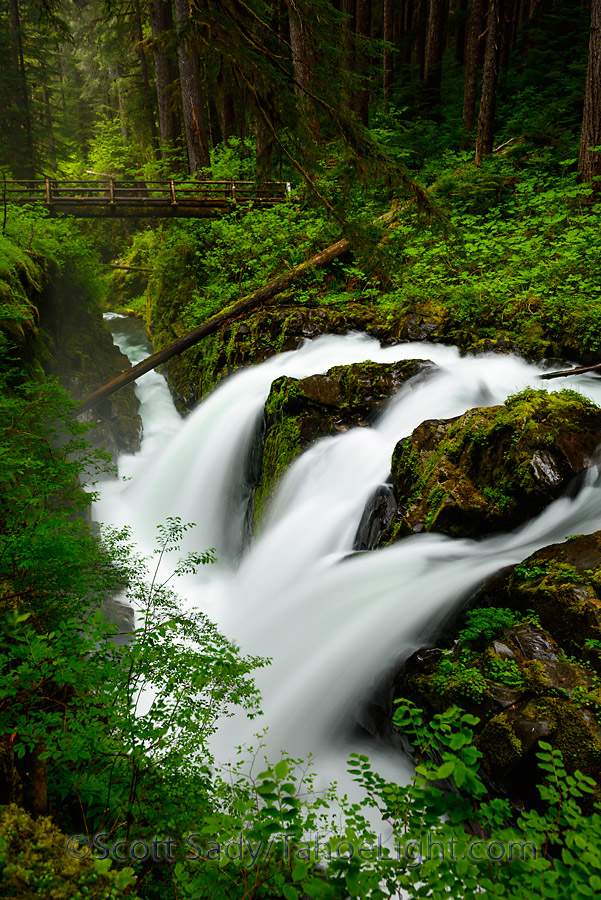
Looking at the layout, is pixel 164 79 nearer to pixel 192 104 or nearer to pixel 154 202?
pixel 192 104

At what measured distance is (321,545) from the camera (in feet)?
19.1

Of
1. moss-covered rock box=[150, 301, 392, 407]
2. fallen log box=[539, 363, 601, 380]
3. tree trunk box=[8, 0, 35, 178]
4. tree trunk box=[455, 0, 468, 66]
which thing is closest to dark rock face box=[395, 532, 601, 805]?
fallen log box=[539, 363, 601, 380]

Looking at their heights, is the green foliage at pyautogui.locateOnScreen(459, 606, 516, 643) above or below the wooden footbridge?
below

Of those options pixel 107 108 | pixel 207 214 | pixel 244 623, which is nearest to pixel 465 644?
pixel 244 623

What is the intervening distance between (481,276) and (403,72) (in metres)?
15.1

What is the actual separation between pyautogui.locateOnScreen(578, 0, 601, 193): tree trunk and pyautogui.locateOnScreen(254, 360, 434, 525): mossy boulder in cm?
574

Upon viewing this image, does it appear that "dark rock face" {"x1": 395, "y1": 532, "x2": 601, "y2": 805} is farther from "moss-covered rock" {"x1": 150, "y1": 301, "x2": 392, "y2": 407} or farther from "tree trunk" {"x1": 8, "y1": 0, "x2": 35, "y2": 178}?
"tree trunk" {"x1": 8, "y1": 0, "x2": 35, "y2": 178}

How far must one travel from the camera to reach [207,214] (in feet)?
44.6

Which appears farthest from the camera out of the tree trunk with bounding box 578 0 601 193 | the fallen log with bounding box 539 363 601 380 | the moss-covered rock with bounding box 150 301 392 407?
the moss-covered rock with bounding box 150 301 392 407

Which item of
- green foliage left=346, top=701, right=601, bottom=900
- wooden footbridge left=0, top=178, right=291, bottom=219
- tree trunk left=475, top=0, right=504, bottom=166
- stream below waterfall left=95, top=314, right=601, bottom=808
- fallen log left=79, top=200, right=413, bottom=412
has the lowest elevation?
stream below waterfall left=95, top=314, right=601, bottom=808

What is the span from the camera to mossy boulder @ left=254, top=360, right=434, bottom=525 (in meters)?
6.91

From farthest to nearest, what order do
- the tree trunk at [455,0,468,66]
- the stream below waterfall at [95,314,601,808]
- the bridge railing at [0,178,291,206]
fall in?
the tree trunk at [455,0,468,66], the bridge railing at [0,178,291,206], the stream below waterfall at [95,314,601,808]

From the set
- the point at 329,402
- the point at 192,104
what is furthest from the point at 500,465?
the point at 192,104

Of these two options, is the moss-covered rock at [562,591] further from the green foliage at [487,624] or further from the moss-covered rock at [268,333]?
the moss-covered rock at [268,333]
